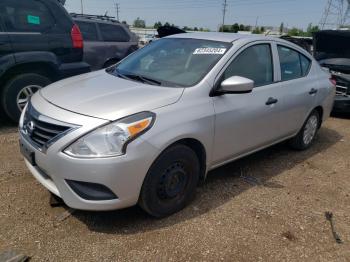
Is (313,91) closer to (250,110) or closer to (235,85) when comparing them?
(250,110)

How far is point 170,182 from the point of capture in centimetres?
299

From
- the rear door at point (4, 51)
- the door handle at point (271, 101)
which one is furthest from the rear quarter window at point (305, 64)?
the rear door at point (4, 51)

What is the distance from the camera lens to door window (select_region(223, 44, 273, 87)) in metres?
3.54

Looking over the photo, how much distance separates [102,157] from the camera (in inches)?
99.0

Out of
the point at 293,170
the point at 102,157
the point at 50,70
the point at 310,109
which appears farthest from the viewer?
the point at 50,70

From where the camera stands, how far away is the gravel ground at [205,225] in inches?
105

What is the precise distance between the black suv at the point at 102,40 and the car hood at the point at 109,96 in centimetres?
458

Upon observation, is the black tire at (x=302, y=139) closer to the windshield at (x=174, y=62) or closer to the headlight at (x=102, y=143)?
the windshield at (x=174, y=62)

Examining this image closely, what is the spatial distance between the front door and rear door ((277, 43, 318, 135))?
0.61 ft

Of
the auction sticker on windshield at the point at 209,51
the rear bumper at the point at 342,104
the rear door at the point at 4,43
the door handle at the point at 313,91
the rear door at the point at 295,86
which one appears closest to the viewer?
the auction sticker on windshield at the point at 209,51

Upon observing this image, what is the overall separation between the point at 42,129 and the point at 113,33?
6153mm

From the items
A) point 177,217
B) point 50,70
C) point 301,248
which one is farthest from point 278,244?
point 50,70

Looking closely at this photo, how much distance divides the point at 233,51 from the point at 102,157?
181 cm

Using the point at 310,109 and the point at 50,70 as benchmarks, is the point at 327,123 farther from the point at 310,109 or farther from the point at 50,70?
the point at 50,70
